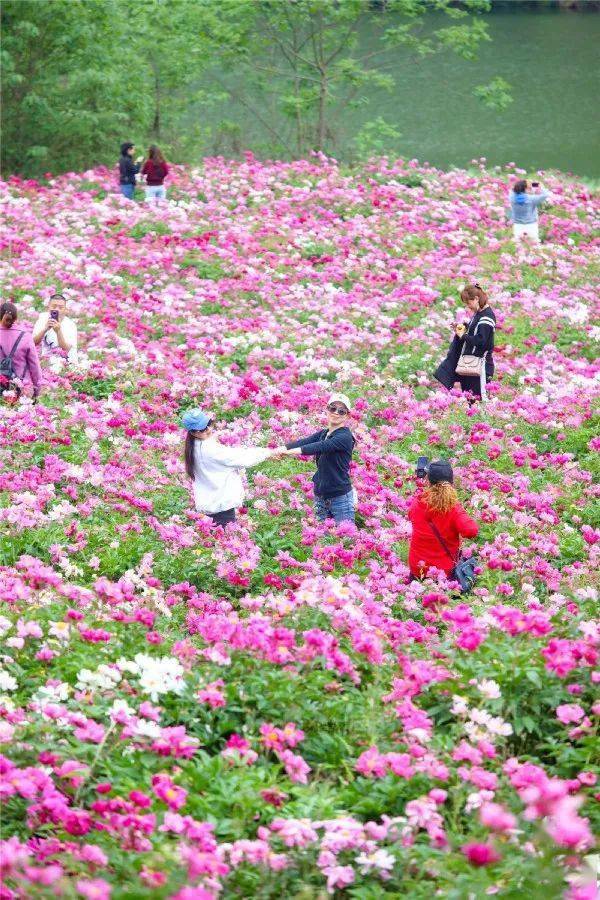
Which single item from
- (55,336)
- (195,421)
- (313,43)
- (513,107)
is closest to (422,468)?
(195,421)

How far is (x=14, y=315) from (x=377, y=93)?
92.1 ft

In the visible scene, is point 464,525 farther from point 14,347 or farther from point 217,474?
point 14,347

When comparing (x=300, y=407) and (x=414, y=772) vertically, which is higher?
(x=300, y=407)

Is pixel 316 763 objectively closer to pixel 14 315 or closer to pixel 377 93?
pixel 14 315

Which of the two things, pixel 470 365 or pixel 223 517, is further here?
pixel 470 365

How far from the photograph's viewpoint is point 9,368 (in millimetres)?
10773

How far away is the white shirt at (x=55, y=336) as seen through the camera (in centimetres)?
1215

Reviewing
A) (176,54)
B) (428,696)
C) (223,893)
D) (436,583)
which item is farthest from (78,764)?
(176,54)

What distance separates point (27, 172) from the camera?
2391 cm

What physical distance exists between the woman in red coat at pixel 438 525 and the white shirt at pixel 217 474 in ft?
4.09

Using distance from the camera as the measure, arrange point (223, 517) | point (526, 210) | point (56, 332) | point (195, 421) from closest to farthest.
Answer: point (195, 421) → point (223, 517) → point (56, 332) → point (526, 210)

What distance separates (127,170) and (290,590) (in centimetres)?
1384

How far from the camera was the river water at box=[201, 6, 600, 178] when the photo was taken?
103 ft

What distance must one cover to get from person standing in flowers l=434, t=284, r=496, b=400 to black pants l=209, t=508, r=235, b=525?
3.74 m
